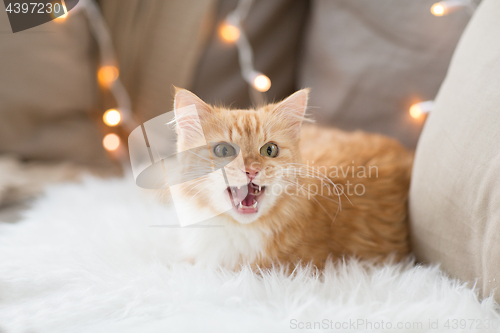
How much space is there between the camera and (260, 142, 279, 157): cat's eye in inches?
30.6

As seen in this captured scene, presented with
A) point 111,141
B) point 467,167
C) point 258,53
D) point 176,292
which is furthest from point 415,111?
point 111,141

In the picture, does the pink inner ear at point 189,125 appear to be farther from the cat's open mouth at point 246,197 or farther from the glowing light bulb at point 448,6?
the glowing light bulb at point 448,6

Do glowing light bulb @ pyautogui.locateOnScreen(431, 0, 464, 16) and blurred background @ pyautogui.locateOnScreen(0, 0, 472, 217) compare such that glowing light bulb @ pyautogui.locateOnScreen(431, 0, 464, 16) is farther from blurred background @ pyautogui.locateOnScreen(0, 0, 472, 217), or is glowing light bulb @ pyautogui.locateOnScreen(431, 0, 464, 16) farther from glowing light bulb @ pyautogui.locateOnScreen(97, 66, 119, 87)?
glowing light bulb @ pyautogui.locateOnScreen(97, 66, 119, 87)

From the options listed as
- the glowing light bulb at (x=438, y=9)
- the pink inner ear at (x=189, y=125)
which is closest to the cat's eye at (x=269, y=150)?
the pink inner ear at (x=189, y=125)

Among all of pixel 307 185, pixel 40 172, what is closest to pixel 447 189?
pixel 307 185

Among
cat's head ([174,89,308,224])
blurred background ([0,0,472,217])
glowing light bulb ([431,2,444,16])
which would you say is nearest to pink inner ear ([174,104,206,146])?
cat's head ([174,89,308,224])

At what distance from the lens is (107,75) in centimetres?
125

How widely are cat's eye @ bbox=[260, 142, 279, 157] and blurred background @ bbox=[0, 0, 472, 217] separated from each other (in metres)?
0.37

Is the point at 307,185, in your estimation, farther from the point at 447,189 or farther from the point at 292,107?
the point at 447,189

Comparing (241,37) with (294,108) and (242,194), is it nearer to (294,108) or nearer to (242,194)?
(294,108)

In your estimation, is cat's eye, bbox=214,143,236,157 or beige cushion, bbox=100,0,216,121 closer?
cat's eye, bbox=214,143,236,157

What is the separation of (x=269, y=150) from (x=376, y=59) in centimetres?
65

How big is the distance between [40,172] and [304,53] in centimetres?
109

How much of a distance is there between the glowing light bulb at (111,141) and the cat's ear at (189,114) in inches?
22.1
